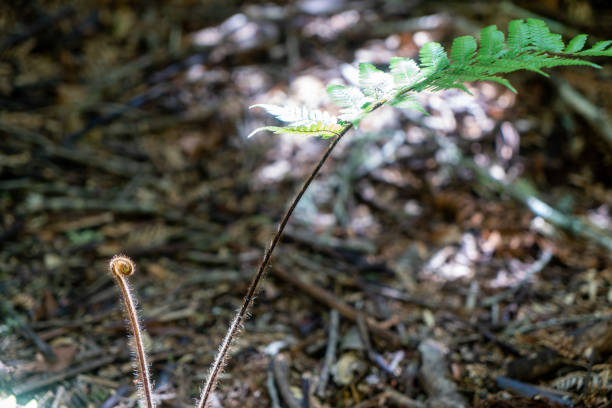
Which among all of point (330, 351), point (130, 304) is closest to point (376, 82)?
point (130, 304)

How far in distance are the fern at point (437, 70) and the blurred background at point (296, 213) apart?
2.88ft

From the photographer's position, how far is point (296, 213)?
3.24 metres

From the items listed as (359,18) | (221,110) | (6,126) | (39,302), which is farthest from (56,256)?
(359,18)

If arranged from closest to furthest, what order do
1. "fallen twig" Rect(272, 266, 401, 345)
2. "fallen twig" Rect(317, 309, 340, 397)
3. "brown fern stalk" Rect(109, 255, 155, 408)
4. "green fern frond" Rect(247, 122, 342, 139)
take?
"green fern frond" Rect(247, 122, 342, 139), "brown fern stalk" Rect(109, 255, 155, 408), "fallen twig" Rect(317, 309, 340, 397), "fallen twig" Rect(272, 266, 401, 345)

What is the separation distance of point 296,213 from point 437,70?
2051mm

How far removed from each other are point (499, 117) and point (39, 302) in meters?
3.70

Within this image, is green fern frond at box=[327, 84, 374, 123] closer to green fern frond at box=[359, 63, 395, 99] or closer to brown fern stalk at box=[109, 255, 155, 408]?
green fern frond at box=[359, 63, 395, 99]

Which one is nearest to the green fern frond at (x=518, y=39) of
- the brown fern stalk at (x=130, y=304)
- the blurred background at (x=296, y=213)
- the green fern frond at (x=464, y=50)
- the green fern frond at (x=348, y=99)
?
the green fern frond at (x=464, y=50)

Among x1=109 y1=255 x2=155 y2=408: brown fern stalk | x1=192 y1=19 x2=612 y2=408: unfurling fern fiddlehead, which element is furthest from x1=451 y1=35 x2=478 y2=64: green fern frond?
x1=109 y1=255 x2=155 y2=408: brown fern stalk

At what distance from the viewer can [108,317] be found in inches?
94.9

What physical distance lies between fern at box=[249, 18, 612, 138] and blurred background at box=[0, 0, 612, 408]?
2.88 feet

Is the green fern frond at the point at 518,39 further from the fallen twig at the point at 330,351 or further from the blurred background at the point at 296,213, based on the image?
the fallen twig at the point at 330,351

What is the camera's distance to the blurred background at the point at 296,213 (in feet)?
6.79

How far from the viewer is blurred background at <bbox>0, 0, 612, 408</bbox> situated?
207 centimetres
